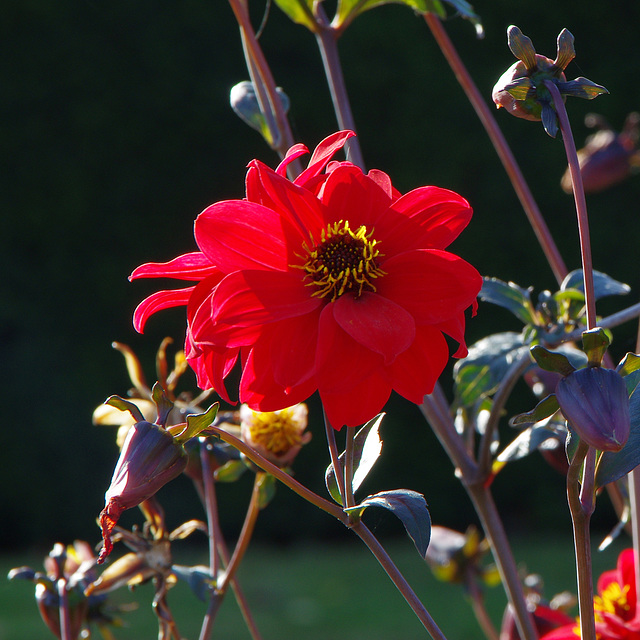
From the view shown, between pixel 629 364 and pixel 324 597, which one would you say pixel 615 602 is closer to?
pixel 629 364

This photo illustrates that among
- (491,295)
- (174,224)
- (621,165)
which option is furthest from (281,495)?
(491,295)

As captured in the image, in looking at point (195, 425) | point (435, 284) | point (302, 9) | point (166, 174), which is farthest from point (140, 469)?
point (166, 174)

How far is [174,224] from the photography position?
2.86 metres

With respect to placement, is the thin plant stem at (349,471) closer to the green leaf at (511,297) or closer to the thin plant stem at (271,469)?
the thin plant stem at (271,469)

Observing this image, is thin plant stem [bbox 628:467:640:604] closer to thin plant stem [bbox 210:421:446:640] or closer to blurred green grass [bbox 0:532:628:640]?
thin plant stem [bbox 210:421:446:640]

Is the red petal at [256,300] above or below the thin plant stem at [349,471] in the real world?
above

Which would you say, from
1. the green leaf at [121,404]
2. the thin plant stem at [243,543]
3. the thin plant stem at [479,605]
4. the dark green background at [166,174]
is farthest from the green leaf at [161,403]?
the dark green background at [166,174]

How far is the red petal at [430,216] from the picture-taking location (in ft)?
1.10

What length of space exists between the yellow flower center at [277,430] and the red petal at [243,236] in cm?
16

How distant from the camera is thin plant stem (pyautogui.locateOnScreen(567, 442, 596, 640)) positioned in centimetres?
31

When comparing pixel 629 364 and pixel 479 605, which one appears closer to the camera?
pixel 629 364

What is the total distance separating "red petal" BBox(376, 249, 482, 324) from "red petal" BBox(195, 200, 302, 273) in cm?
5

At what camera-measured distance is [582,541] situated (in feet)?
1.03

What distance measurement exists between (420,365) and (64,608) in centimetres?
23
